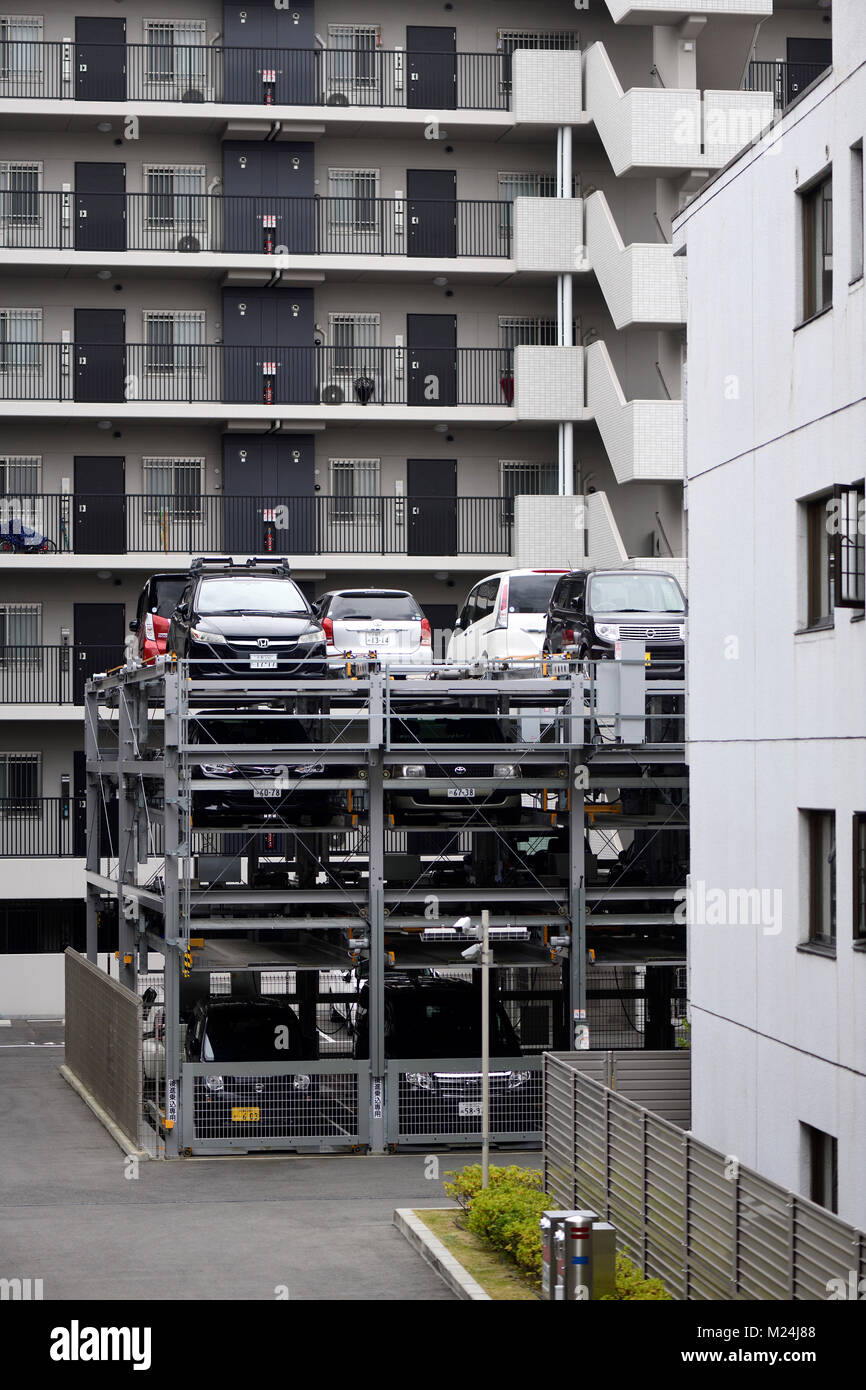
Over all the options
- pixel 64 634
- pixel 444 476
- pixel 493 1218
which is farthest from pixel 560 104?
pixel 493 1218

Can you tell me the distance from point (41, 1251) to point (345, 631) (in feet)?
42.4

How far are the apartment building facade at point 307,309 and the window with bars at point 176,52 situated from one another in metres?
0.07

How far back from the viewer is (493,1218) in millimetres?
18516

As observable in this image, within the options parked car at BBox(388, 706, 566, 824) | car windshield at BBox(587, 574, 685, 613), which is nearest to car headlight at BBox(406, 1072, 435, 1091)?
parked car at BBox(388, 706, 566, 824)

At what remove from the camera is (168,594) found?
31703mm

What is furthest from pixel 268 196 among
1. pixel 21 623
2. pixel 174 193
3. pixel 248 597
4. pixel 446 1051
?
pixel 446 1051

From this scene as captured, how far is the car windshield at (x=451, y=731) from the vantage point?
2733 centimetres

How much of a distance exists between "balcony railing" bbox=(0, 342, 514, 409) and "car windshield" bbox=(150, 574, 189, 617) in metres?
13.0

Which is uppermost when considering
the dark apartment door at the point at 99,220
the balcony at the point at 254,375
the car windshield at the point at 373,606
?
the dark apartment door at the point at 99,220

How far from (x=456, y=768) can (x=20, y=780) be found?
19124 millimetres

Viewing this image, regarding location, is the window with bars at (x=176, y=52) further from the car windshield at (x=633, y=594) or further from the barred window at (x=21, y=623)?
the car windshield at (x=633, y=594)

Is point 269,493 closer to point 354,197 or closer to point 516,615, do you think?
point 354,197

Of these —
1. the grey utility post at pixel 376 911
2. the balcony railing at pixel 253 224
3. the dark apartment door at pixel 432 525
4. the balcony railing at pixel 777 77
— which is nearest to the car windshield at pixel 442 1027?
the grey utility post at pixel 376 911

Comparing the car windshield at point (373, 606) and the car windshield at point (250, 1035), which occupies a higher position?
the car windshield at point (373, 606)
